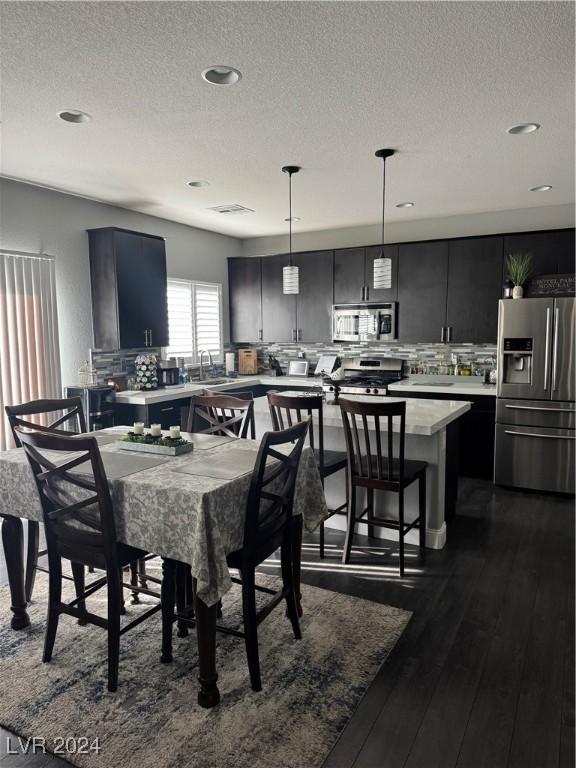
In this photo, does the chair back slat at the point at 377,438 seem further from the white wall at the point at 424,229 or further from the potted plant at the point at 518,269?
the white wall at the point at 424,229

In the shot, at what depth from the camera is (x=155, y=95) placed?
2.69 metres

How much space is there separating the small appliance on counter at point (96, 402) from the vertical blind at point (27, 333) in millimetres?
182

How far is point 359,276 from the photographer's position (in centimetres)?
612

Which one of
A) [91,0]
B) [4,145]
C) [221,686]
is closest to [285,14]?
[91,0]

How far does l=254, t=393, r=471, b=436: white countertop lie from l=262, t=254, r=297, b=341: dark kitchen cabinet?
249 cm

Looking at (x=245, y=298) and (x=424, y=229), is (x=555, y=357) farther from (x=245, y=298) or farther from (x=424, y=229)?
(x=245, y=298)

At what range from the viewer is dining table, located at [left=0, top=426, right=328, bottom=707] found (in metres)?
2.01

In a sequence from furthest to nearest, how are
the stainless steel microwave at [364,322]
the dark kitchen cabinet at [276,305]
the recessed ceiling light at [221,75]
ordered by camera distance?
the dark kitchen cabinet at [276,305] < the stainless steel microwave at [364,322] < the recessed ceiling light at [221,75]

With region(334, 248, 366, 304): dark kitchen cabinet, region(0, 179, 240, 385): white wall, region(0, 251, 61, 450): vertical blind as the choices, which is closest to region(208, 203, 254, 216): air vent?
region(0, 179, 240, 385): white wall

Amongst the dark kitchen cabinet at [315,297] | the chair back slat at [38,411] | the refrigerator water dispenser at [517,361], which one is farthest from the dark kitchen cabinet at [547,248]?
the chair back slat at [38,411]

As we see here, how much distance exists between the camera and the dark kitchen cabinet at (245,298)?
6.82 m

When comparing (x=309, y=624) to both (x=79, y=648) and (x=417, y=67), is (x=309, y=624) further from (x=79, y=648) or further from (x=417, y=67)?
(x=417, y=67)

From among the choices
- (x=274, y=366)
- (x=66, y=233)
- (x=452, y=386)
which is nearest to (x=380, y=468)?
(x=452, y=386)

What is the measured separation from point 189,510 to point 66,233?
3621 mm
